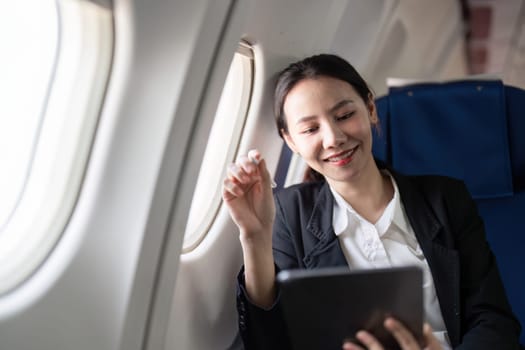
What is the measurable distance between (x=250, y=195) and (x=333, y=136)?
0.27m

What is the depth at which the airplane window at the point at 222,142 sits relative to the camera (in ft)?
5.91

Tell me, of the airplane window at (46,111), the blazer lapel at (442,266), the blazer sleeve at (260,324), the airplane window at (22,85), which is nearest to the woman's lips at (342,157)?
the blazer lapel at (442,266)

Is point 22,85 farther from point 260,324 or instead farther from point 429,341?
point 429,341

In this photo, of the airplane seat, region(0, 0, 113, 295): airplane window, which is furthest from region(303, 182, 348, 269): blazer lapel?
region(0, 0, 113, 295): airplane window

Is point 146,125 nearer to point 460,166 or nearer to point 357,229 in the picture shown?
point 357,229

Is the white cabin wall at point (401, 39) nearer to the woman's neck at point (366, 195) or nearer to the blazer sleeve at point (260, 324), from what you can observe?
the woman's neck at point (366, 195)

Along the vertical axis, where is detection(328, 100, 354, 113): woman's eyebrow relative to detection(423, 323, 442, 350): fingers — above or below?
above

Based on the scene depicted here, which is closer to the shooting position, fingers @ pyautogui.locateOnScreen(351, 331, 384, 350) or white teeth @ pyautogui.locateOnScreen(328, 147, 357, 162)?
fingers @ pyautogui.locateOnScreen(351, 331, 384, 350)

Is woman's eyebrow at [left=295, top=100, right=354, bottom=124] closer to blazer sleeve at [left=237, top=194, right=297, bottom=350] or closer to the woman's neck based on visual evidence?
the woman's neck

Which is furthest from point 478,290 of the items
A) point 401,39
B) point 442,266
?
point 401,39

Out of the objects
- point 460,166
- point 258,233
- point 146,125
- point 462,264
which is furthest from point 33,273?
point 460,166

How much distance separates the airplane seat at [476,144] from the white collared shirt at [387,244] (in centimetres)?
44

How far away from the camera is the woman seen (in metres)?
1.41

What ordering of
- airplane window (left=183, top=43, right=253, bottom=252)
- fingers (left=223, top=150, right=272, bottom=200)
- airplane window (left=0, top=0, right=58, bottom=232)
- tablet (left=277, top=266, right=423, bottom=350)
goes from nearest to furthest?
tablet (left=277, top=266, right=423, bottom=350), airplane window (left=0, top=0, right=58, bottom=232), fingers (left=223, top=150, right=272, bottom=200), airplane window (left=183, top=43, right=253, bottom=252)
